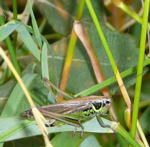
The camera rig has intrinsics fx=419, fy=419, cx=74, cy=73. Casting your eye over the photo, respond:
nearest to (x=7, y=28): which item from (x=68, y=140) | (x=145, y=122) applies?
(x=68, y=140)

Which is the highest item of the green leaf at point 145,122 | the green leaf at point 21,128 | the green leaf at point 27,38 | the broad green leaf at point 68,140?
the green leaf at point 27,38

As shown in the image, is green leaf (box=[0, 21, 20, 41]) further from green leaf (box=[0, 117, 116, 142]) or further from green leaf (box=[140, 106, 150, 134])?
green leaf (box=[140, 106, 150, 134])

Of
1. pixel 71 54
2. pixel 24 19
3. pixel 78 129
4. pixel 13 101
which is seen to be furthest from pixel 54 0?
pixel 78 129

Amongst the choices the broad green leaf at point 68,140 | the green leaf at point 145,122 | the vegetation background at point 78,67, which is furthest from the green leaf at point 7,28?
the green leaf at point 145,122

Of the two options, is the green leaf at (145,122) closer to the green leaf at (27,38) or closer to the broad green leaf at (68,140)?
the broad green leaf at (68,140)

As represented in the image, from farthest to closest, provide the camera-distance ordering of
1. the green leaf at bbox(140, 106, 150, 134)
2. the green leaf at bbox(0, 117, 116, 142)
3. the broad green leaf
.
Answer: the green leaf at bbox(140, 106, 150, 134), the broad green leaf, the green leaf at bbox(0, 117, 116, 142)

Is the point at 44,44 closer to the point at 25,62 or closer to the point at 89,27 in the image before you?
the point at 89,27

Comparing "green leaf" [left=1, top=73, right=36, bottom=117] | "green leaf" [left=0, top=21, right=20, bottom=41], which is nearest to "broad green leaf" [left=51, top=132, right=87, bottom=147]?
"green leaf" [left=1, top=73, right=36, bottom=117]

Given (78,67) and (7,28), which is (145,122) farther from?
(7,28)

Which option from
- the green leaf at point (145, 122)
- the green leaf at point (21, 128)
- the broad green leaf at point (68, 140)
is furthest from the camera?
the green leaf at point (145, 122)
